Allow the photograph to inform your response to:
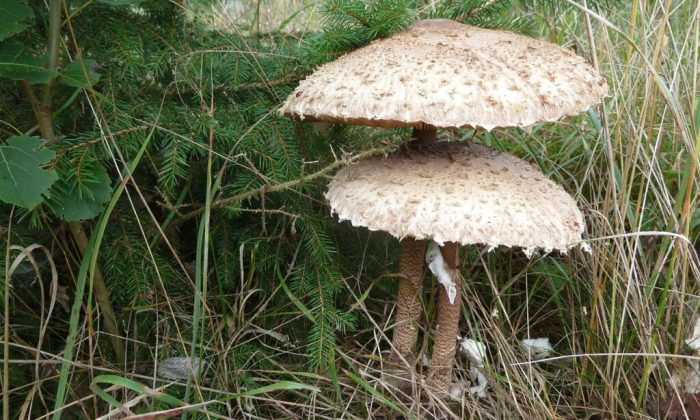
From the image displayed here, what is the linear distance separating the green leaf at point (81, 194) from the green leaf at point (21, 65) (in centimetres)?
28

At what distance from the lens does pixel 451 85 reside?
154cm

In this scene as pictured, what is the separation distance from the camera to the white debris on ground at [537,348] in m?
2.31

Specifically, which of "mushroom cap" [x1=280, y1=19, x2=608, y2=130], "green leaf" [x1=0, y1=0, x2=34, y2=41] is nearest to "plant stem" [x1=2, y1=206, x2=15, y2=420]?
"green leaf" [x1=0, y1=0, x2=34, y2=41]

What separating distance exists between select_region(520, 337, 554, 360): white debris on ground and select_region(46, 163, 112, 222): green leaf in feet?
5.47

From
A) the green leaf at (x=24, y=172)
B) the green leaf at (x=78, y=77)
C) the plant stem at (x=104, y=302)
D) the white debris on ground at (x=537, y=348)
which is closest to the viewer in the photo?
the green leaf at (x=24, y=172)

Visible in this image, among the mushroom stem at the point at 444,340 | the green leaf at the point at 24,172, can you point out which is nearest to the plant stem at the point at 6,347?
the green leaf at the point at 24,172

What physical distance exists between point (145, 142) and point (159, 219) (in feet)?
2.02

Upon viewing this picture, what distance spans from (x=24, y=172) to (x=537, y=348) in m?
1.94

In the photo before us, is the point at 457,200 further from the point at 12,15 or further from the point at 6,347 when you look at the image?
the point at 6,347

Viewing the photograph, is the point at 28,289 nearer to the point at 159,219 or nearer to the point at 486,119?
the point at 159,219

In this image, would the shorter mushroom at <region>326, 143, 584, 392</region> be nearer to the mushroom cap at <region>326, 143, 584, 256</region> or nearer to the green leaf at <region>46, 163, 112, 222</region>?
the mushroom cap at <region>326, 143, 584, 256</region>

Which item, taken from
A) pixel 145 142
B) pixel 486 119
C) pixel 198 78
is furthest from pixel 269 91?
pixel 486 119

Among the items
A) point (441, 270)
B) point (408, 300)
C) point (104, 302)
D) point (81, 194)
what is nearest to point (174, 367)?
point (104, 302)

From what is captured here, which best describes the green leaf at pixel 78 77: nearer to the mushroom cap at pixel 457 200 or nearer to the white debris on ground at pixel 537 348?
the mushroom cap at pixel 457 200
